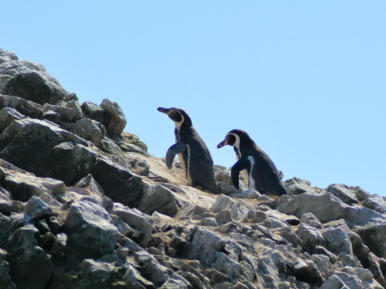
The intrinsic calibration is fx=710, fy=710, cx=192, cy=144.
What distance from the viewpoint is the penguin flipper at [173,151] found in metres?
14.1

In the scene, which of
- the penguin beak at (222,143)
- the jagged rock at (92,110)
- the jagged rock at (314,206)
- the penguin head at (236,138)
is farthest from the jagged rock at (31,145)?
the penguin beak at (222,143)

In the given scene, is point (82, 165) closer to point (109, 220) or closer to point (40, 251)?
point (109, 220)

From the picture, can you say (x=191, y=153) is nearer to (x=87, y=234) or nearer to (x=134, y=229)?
(x=134, y=229)

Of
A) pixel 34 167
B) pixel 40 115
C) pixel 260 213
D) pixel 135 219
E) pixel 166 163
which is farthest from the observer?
pixel 166 163

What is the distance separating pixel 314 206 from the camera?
10.7 meters

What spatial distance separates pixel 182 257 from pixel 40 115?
13.9ft

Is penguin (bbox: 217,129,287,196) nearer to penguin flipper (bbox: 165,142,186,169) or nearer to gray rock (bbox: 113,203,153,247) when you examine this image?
penguin flipper (bbox: 165,142,186,169)

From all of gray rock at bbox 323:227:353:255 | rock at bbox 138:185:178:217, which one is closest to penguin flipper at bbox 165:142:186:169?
gray rock at bbox 323:227:353:255

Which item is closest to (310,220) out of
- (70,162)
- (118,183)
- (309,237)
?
(309,237)

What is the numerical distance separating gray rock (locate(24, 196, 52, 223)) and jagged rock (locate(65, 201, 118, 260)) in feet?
0.65

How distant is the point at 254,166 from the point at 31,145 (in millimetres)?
8083

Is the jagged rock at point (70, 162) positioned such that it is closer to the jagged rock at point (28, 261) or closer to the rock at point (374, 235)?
the jagged rock at point (28, 261)

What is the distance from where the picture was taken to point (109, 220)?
5.97 m

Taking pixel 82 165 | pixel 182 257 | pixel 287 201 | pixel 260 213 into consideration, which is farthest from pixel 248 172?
pixel 182 257
